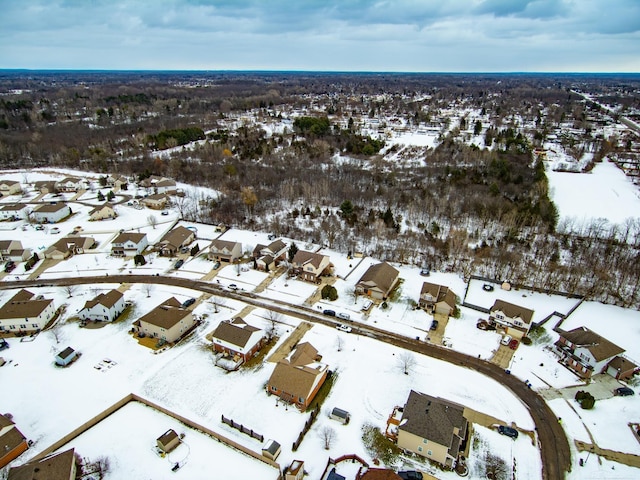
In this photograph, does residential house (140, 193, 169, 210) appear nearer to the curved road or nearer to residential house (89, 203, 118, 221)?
residential house (89, 203, 118, 221)

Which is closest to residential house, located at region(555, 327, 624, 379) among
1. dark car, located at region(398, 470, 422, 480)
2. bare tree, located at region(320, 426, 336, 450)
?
dark car, located at region(398, 470, 422, 480)

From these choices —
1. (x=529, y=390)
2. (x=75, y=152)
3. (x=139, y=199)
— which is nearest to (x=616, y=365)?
(x=529, y=390)

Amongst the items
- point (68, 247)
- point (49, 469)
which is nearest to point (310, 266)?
point (49, 469)

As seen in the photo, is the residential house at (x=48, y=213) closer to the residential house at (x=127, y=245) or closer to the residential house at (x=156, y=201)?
the residential house at (x=156, y=201)

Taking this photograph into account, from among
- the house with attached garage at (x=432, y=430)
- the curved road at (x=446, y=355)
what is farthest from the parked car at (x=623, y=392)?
the house with attached garage at (x=432, y=430)

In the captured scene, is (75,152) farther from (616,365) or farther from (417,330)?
(616,365)

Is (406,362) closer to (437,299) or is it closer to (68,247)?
(437,299)
